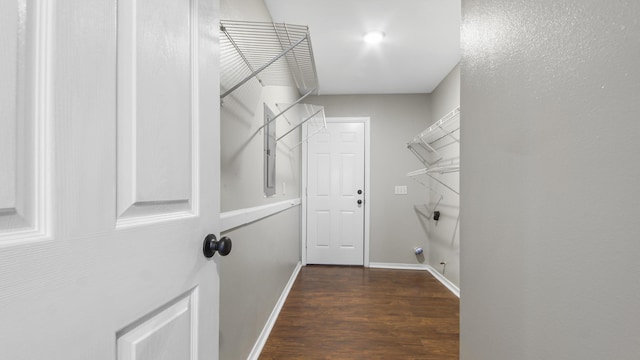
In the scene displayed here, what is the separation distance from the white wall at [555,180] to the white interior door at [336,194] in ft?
9.48

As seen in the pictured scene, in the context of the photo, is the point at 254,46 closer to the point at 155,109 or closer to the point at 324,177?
the point at 155,109

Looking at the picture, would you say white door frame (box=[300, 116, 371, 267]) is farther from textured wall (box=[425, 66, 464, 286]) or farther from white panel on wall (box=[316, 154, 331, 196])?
textured wall (box=[425, 66, 464, 286])

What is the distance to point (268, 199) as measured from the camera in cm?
220

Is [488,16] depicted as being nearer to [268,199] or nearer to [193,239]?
[193,239]

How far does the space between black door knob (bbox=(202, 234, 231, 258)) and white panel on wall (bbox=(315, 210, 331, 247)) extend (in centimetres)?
325

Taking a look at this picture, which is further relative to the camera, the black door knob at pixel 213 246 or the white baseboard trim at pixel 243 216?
the white baseboard trim at pixel 243 216

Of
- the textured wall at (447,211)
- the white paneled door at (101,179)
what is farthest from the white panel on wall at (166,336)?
the textured wall at (447,211)

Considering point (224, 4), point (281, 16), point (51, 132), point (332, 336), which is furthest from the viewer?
point (281, 16)

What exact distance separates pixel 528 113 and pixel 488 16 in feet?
1.44

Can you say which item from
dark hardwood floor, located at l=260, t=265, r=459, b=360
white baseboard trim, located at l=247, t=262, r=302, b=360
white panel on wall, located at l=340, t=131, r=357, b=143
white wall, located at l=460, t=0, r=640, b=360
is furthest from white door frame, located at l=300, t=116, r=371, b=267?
white wall, located at l=460, t=0, r=640, b=360

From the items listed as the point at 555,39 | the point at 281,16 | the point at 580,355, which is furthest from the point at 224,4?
the point at 580,355

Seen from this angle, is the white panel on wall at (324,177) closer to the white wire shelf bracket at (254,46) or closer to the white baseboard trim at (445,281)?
the white baseboard trim at (445,281)

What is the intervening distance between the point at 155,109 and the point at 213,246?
36 centimetres

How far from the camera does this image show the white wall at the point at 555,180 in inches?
20.2
